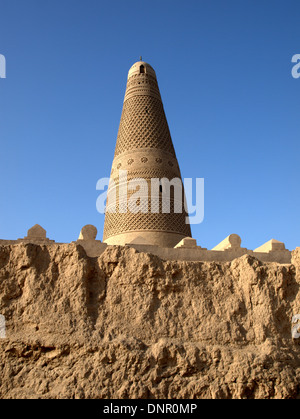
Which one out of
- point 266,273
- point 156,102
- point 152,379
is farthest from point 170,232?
point 152,379

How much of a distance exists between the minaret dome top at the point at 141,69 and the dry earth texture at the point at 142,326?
14386mm

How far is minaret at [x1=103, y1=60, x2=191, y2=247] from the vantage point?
50.9 ft

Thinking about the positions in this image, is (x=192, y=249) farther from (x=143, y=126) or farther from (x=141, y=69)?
(x=141, y=69)

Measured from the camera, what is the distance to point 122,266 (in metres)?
5.67

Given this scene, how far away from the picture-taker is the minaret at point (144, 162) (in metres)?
15.5

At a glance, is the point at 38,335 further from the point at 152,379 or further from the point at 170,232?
the point at 170,232

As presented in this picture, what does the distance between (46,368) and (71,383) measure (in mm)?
360

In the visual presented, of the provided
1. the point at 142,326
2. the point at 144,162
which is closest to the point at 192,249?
the point at 142,326

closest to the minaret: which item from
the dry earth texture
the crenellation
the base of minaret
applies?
the base of minaret

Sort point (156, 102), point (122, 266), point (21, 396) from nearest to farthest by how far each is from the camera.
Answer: point (21, 396) < point (122, 266) < point (156, 102)

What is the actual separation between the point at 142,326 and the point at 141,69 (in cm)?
1537

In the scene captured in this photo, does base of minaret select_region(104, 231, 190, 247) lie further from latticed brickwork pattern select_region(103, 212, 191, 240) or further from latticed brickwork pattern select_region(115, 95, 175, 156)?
latticed brickwork pattern select_region(115, 95, 175, 156)

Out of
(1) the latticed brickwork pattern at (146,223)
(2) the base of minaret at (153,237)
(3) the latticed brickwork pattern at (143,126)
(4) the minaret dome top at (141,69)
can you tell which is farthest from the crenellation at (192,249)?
(4) the minaret dome top at (141,69)

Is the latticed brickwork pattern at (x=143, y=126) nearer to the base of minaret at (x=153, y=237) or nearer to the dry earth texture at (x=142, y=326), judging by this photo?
the base of minaret at (x=153, y=237)
